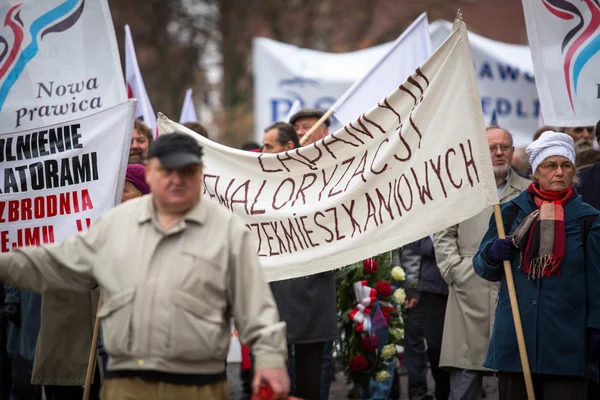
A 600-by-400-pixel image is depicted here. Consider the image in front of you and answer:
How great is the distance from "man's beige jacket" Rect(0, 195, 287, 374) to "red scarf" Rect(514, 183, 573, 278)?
187cm

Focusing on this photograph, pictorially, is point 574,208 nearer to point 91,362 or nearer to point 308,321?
point 308,321

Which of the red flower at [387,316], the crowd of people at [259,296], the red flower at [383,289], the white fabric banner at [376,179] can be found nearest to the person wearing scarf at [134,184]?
the crowd of people at [259,296]

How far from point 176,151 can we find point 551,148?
2374mm

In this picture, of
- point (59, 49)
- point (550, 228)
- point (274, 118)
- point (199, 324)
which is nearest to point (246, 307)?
point (199, 324)

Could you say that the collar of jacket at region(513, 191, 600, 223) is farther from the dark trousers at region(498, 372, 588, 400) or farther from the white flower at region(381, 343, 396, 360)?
the white flower at region(381, 343, 396, 360)

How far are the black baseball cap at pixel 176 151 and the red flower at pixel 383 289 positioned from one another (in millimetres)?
3753

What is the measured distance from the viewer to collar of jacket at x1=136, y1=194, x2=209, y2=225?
4.60 meters

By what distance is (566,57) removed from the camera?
7641 millimetres

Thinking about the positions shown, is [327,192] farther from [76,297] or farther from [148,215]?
[148,215]

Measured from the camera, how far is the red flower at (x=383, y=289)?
8.20 m

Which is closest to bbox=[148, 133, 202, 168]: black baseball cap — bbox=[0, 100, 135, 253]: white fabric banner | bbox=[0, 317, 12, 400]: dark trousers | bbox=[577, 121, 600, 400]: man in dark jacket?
bbox=[0, 100, 135, 253]: white fabric banner

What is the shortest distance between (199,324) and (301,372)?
2.66m

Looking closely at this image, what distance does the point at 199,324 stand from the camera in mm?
4480

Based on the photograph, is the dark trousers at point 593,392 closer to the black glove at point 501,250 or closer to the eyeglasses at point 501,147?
the black glove at point 501,250
